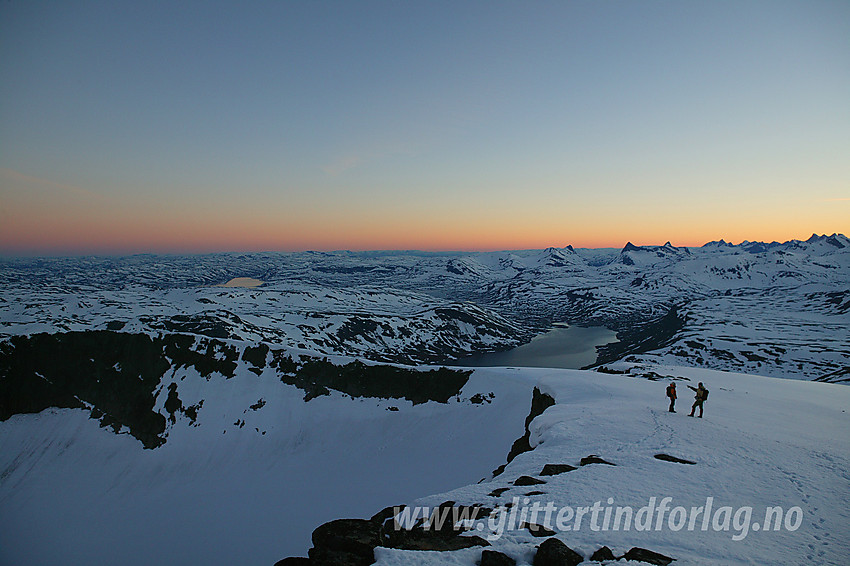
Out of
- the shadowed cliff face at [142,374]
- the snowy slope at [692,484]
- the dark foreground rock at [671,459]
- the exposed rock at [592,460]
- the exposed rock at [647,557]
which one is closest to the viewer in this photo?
the exposed rock at [647,557]

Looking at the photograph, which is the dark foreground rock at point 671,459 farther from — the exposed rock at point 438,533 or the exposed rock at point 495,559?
the exposed rock at point 495,559

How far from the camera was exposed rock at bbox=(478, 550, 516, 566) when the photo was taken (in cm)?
820

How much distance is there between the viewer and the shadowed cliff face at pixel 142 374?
62219 mm

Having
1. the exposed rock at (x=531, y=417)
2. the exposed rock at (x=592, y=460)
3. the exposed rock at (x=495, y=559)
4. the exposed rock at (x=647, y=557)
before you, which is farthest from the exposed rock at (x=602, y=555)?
the exposed rock at (x=531, y=417)

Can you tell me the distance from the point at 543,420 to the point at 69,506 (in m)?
66.2

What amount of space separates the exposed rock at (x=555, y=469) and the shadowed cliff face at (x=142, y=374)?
151 ft

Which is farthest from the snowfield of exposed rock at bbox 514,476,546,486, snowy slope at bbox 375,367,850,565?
exposed rock at bbox 514,476,546,486

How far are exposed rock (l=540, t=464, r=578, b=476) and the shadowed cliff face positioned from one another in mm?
45942

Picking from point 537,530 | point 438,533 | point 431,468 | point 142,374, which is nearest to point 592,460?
point 537,530

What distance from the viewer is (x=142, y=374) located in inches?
2655

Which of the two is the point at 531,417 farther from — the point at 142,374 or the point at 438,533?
the point at 142,374

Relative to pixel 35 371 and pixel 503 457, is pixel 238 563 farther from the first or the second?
pixel 35 371

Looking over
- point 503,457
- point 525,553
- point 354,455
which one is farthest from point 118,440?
point 525,553

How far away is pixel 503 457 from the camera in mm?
41031
